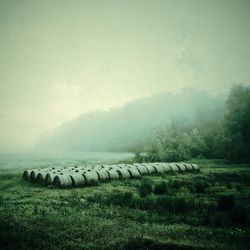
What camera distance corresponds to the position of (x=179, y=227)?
29.6ft

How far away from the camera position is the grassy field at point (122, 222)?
756 cm

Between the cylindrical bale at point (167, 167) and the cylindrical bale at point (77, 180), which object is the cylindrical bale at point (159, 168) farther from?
the cylindrical bale at point (77, 180)

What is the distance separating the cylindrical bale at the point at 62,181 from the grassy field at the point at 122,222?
2.11 m

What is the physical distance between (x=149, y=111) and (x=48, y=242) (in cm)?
11458

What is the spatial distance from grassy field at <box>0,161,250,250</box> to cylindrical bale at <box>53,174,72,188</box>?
6.94 ft

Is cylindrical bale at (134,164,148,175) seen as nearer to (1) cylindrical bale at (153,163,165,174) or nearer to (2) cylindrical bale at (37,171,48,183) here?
(1) cylindrical bale at (153,163,165,174)

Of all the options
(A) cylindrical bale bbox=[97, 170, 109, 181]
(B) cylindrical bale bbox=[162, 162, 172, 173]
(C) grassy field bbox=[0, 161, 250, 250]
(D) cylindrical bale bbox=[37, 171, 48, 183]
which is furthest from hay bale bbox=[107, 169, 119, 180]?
(B) cylindrical bale bbox=[162, 162, 172, 173]

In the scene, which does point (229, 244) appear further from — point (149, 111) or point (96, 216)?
point (149, 111)

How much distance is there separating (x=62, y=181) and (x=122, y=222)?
8634 mm

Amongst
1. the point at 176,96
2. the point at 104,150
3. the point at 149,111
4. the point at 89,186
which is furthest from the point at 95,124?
the point at 89,186

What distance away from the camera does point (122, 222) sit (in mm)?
9672

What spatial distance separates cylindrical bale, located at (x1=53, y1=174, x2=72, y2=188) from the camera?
17469mm

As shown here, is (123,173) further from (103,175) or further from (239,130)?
(239,130)

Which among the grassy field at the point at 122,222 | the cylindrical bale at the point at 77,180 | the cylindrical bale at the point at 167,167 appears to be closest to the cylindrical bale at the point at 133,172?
the cylindrical bale at the point at 167,167
